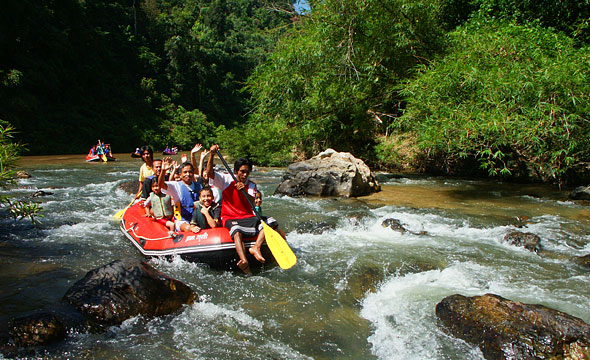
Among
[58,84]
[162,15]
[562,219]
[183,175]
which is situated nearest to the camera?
[183,175]

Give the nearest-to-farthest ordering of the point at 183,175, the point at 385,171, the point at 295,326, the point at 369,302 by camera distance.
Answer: the point at 295,326 < the point at 369,302 < the point at 183,175 < the point at 385,171

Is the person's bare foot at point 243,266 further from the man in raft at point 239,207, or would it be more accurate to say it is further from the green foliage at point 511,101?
the green foliage at point 511,101

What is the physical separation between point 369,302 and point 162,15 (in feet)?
144

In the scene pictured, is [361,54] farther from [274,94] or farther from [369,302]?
[369,302]

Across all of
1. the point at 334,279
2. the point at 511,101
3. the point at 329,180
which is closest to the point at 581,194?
the point at 511,101

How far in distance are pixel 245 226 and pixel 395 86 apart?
28.0ft

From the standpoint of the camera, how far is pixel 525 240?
17.5 feet

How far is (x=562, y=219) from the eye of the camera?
21.8 ft

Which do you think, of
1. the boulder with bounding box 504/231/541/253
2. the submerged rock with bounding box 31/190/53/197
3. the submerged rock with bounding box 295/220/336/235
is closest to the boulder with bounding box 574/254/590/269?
the boulder with bounding box 504/231/541/253

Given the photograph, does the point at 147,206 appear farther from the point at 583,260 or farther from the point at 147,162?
the point at 583,260

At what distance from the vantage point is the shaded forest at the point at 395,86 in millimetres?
8031

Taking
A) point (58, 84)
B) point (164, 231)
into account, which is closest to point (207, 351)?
point (164, 231)

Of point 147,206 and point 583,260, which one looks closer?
point 583,260

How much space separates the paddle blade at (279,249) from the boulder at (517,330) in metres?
1.65
